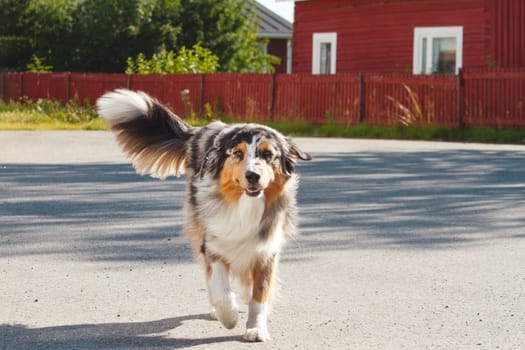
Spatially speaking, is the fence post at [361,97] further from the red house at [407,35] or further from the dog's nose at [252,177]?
the dog's nose at [252,177]

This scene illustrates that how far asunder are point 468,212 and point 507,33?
17722 mm

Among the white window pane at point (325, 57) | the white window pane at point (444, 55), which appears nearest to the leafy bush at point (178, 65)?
the white window pane at point (325, 57)

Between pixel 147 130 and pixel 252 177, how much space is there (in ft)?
6.88

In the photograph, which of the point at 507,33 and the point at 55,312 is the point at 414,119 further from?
the point at 55,312

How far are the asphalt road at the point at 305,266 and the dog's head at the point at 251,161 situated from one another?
763 mm

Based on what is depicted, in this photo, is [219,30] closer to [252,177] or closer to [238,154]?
[238,154]

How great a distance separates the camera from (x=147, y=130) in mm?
7070

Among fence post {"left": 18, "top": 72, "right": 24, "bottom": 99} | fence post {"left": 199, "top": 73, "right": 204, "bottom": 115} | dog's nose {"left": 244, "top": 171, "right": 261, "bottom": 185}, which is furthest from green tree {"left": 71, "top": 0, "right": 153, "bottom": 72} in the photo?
dog's nose {"left": 244, "top": 171, "right": 261, "bottom": 185}

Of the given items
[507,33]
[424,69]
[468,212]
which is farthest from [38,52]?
[468,212]

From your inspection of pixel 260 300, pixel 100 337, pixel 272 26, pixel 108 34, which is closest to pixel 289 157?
pixel 260 300

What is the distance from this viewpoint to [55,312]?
18.8ft

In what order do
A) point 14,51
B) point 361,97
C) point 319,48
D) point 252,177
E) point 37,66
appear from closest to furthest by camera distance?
point 252,177 < point 361,97 < point 319,48 < point 37,66 < point 14,51

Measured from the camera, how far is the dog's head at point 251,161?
5.17m

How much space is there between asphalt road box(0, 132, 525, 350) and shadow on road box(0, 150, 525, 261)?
0.02 metres
